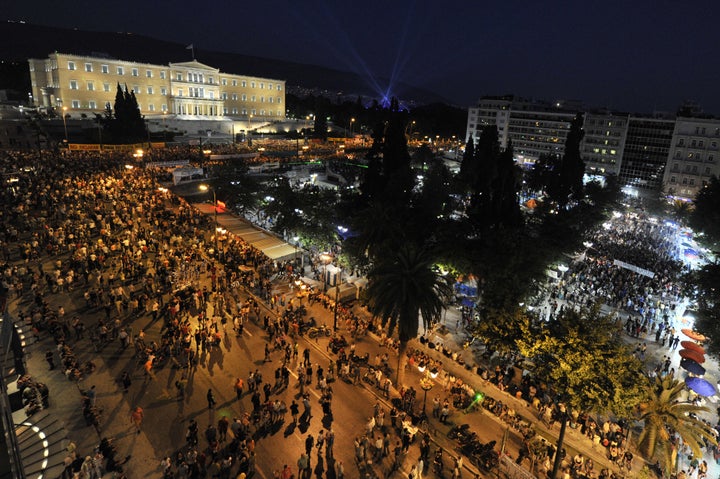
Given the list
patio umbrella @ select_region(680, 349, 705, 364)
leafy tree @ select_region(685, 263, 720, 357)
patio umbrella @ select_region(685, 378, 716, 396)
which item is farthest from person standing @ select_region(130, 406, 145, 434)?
leafy tree @ select_region(685, 263, 720, 357)

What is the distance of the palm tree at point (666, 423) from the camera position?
1560 cm

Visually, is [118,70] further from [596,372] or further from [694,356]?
[694,356]

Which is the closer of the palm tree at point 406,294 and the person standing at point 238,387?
the person standing at point 238,387

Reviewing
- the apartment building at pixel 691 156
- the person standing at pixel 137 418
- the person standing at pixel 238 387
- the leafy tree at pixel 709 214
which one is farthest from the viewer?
the apartment building at pixel 691 156

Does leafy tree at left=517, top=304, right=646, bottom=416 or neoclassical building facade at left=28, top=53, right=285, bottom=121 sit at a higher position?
neoclassical building facade at left=28, top=53, right=285, bottom=121

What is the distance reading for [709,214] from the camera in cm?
4003

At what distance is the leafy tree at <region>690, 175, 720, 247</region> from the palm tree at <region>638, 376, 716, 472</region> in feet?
97.4

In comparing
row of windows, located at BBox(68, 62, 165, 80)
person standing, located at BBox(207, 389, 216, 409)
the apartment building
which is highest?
row of windows, located at BBox(68, 62, 165, 80)

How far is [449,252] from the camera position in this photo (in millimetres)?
25219

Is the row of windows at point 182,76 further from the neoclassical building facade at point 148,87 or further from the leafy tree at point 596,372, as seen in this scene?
the leafy tree at point 596,372

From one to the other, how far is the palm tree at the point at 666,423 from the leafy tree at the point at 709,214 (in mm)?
29682

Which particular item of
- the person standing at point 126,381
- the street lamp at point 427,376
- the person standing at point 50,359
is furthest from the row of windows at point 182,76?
the street lamp at point 427,376

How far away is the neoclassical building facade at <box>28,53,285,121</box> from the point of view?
75.8m

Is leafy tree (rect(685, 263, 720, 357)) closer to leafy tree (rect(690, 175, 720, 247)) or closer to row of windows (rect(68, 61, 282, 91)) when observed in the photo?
leafy tree (rect(690, 175, 720, 247))
